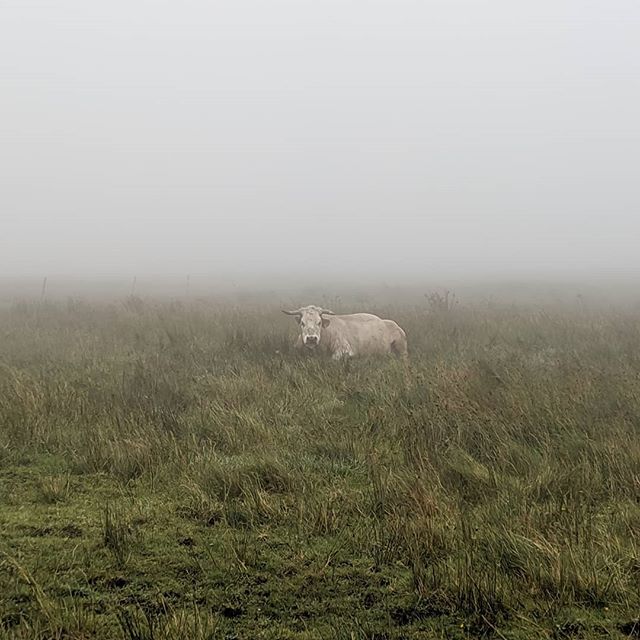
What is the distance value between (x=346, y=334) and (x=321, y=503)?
750 centimetres

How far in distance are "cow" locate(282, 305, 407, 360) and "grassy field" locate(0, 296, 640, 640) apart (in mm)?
2196

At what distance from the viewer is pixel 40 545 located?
339 centimetres

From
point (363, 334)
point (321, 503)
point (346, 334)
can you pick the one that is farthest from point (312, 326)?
point (321, 503)

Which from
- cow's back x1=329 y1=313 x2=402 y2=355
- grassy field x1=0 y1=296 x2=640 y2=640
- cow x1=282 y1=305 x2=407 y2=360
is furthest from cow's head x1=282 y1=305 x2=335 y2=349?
grassy field x1=0 y1=296 x2=640 y2=640

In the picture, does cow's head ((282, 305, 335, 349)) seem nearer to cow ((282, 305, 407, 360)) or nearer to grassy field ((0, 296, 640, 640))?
cow ((282, 305, 407, 360))

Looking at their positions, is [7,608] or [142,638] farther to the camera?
[7,608]

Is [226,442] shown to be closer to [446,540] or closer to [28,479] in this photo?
[28,479]

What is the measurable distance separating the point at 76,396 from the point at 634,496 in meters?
5.91

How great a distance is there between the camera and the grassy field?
2734 millimetres

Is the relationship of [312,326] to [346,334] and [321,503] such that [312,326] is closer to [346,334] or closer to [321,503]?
[346,334]

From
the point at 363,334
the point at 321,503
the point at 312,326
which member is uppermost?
the point at 312,326

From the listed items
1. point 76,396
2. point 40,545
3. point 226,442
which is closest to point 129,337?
point 76,396

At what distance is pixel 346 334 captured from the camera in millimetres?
11273

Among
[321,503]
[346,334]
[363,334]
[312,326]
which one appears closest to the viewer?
[321,503]
